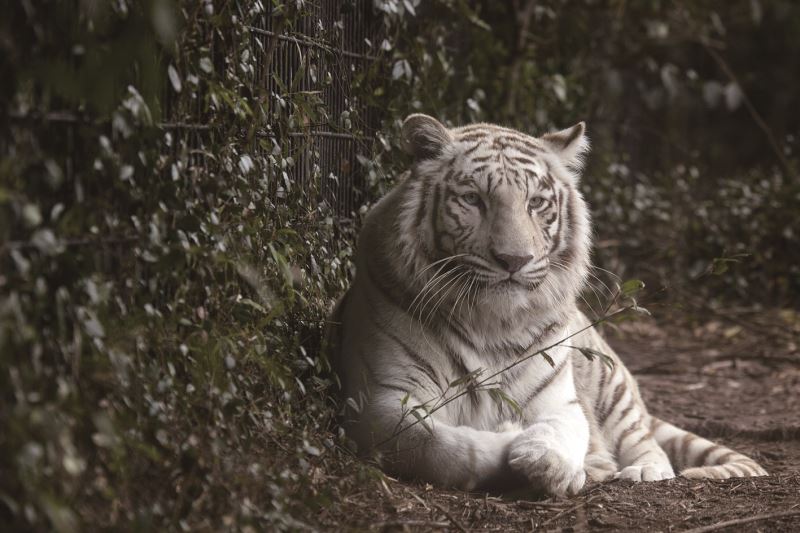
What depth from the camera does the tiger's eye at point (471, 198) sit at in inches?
137

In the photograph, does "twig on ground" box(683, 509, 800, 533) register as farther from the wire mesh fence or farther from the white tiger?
the wire mesh fence

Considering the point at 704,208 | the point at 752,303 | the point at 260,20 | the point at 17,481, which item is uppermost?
the point at 260,20

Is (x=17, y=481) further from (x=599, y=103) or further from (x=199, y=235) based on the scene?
(x=599, y=103)

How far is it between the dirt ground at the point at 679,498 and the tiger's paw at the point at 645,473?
155mm

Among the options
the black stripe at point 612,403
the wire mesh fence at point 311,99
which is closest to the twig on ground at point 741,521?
the black stripe at point 612,403

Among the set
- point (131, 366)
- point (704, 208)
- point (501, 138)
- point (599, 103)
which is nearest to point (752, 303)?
point (704, 208)

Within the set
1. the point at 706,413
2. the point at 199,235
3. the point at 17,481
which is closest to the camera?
the point at 17,481

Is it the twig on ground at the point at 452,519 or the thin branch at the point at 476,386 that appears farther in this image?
the thin branch at the point at 476,386

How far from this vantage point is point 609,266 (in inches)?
299

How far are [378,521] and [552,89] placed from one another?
14.9 ft

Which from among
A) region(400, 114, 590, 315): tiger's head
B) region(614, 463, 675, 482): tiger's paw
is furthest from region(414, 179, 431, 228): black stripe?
region(614, 463, 675, 482): tiger's paw

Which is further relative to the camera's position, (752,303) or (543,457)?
(752,303)

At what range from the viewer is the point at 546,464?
10.4 feet

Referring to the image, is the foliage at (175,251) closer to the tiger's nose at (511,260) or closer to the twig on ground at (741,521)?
the tiger's nose at (511,260)
